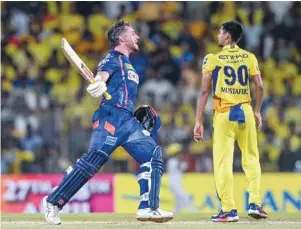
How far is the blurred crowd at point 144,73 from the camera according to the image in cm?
1652

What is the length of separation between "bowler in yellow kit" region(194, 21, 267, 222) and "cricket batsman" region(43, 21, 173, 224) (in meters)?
0.86

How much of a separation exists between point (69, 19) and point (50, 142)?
13.5 ft

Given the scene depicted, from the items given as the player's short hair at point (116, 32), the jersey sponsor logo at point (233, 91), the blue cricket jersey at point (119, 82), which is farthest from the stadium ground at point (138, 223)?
the player's short hair at point (116, 32)

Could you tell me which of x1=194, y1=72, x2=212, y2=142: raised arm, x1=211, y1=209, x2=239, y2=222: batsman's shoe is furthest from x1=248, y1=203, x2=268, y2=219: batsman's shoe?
x1=194, y1=72, x2=212, y2=142: raised arm

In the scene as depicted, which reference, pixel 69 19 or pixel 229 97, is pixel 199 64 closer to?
pixel 69 19

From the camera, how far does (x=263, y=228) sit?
9.14 meters

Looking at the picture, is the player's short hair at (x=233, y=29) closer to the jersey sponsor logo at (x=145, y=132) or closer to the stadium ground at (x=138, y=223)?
the jersey sponsor logo at (x=145, y=132)

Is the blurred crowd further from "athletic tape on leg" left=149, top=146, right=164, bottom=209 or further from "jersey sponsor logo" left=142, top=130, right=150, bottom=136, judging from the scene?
"athletic tape on leg" left=149, top=146, right=164, bottom=209

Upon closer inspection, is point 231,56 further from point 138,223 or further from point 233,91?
point 138,223

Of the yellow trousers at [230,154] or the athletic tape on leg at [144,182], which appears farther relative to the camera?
the yellow trousers at [230,154]

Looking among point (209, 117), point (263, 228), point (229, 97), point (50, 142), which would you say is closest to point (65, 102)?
point (50, 142)

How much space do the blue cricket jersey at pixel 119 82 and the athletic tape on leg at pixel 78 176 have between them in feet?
1.82

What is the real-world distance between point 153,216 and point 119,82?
4.46 feet

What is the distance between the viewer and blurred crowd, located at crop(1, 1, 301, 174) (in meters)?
16.5
